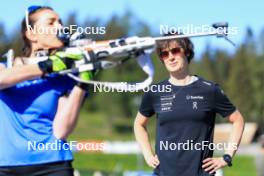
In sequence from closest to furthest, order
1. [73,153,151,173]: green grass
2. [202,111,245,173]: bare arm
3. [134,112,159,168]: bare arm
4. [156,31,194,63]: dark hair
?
1. [156,31,194,63]: dark hair
2. [202,111,245,173]: bare arm
3. [134,112,159,168]: bare arm
4. [73,153,151,173]: green grass

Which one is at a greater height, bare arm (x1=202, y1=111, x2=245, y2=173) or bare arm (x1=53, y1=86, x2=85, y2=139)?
bare arm (x1=53, y1=86, x2=85, y2=139)

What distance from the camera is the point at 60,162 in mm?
4395

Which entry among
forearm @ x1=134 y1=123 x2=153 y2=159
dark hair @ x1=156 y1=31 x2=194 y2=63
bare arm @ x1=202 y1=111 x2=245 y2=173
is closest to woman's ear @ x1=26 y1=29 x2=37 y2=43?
dark hair @ x1=156 y1=31 x2=194 y2=63

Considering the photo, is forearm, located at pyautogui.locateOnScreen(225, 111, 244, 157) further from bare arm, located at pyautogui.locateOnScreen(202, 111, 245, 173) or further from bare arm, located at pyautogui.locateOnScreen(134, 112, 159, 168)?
bare arm, located at pyautogui.locateOnScreen(134, 112, 159, 168)

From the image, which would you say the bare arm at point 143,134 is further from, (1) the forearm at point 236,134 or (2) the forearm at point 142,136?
(1) the forearm at point 236,134

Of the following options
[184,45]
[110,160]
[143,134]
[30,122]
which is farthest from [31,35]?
[110,160]

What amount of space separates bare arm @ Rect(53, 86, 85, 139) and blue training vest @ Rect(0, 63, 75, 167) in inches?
2.4

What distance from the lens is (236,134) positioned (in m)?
6.33

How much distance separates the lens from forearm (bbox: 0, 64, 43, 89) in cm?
414

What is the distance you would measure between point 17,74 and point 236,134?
2.60 metres

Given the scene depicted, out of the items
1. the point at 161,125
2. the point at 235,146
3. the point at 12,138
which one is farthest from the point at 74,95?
the point at 235,146

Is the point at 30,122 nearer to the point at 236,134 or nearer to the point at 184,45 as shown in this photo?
the point at 184,45

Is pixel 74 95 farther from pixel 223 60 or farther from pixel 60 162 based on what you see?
pixel 223 60

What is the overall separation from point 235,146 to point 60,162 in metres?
2.26
